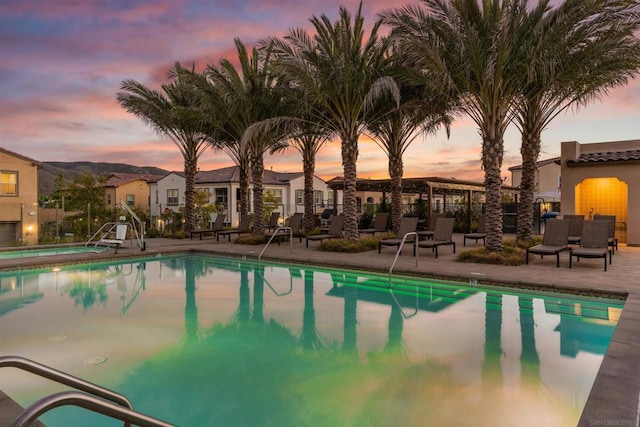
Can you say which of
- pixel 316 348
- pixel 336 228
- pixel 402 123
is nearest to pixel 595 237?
pixel 336 228

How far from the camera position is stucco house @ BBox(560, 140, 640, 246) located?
1582cm

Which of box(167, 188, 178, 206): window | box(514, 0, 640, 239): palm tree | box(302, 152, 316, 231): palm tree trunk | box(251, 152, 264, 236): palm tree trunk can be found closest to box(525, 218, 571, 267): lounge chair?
box(514, 0, 640, 239): palm tree

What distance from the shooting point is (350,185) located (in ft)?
50.8

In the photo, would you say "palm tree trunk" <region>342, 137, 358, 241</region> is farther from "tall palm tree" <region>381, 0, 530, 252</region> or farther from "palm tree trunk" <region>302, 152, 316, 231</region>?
"palm tree trunk" <region>302, 152, 316, 231</region>

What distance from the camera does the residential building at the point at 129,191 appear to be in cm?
4769

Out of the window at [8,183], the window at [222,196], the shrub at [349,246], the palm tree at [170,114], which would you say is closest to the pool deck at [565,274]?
the shrub at [349,246]

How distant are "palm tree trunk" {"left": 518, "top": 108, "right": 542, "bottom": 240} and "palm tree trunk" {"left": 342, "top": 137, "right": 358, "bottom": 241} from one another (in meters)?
5.63

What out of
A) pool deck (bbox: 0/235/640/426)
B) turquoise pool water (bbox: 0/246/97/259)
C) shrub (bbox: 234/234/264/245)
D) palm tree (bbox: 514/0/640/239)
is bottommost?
turquoise pool water (bbox: 0/246/97/259)

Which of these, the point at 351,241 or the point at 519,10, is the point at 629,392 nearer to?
the point at 519,10

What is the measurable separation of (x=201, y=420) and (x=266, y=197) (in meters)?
32.6

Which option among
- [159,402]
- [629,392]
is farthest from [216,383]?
[629,392]

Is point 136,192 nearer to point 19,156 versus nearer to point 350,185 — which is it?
point 19,156

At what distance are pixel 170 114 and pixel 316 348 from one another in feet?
52.0

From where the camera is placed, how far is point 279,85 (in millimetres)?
16672
